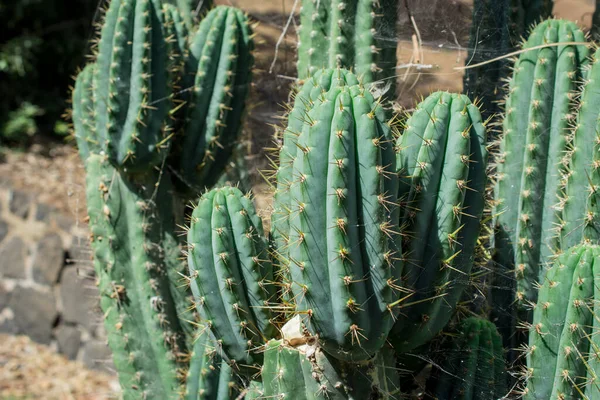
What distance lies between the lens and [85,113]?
3.59 m

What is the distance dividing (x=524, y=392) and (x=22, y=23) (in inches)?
312

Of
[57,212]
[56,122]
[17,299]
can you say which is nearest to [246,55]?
[57,212]

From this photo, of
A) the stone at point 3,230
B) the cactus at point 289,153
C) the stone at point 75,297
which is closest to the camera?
the cactus at point 289,153

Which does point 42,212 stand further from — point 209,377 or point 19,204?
point 209,377

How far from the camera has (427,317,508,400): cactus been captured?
243 centimetres

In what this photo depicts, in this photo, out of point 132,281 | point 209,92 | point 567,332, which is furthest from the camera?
point 209,92

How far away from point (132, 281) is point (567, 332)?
193 centimetres

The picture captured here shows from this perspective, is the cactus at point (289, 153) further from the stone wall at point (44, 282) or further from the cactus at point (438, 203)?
the stone wall at point (44, 282)

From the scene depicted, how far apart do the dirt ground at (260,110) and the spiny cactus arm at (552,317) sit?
1.03 meters

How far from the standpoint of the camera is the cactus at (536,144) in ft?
9.09

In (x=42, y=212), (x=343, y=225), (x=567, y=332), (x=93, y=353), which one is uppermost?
(x=343, y=225)

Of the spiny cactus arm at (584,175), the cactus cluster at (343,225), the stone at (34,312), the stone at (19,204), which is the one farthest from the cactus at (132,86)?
the stone at (19,204)

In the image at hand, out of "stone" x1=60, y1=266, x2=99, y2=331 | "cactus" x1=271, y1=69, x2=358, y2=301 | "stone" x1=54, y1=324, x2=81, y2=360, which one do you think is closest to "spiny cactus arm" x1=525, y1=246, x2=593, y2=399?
"cactus" x1=271, y1=69, x2=358, y2=301

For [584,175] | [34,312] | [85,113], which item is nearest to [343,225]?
[584,175]
